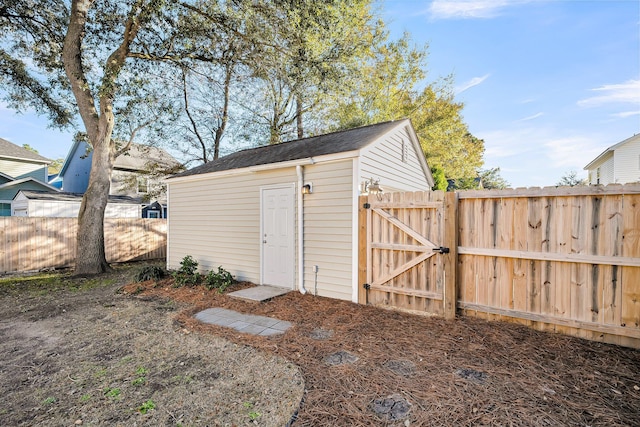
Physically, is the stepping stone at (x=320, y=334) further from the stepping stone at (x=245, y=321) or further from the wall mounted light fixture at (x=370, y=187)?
the wall mounted light fixture at (x=370, y=187)

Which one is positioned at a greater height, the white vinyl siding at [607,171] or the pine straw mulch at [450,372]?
the white vinyl siding at [607,171]

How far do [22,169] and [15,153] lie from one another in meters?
0.93

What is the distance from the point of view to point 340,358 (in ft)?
10.2

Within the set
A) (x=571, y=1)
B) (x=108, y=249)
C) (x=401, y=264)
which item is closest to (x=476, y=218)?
(x=401, y=264)

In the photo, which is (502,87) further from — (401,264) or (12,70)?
(12,70)

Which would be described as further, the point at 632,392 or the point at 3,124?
the point at 3,124

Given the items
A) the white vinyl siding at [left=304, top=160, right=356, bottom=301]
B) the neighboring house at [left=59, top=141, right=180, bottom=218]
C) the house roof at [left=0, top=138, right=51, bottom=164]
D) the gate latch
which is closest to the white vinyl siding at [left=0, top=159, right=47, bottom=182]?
the house roof at [left=0, top=138, right=51, bottom=164]

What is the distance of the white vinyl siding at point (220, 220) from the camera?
6.66 m

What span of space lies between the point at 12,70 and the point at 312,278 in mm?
11774

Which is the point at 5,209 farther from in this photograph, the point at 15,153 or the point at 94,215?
the point at 94,215

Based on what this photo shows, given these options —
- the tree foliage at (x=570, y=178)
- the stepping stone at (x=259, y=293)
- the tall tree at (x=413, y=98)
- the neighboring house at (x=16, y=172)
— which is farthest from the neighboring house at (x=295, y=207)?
the tree foliage at (x=570, y=178)

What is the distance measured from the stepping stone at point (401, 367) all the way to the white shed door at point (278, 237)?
3274mm

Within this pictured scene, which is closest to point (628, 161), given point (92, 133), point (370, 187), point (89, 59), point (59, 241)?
point (370, 187)

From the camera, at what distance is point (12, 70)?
9.15 m
